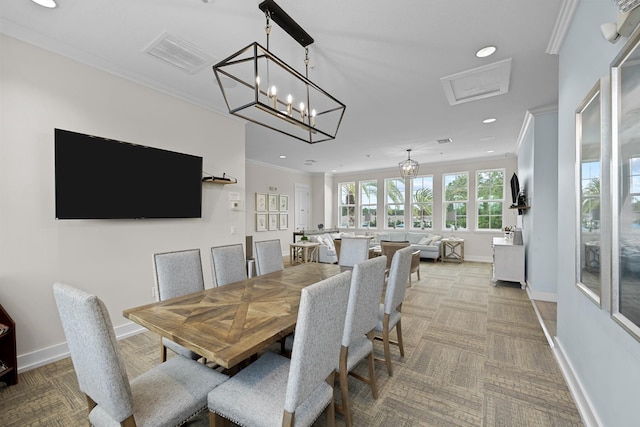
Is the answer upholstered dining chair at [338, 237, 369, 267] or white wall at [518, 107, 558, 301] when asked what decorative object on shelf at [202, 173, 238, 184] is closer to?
upholstered dining chair at [338, 237, 369, 267]

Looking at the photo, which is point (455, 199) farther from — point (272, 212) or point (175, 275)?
point (175, 275)

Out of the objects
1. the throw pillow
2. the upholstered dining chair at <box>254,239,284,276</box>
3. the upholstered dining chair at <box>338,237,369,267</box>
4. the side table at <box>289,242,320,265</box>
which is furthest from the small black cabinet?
the throw pillow

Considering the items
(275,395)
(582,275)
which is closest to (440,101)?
(582,275)

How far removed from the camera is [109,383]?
1037mm

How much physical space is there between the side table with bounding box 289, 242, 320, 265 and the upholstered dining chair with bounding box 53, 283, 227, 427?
5593mm

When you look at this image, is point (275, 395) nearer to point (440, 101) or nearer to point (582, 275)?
point (582, 275)

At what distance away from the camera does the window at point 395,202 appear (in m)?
8.76

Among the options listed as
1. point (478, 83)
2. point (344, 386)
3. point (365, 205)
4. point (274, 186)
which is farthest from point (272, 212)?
point (344, 386)

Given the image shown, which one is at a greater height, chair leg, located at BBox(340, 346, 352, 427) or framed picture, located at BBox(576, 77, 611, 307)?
framed picture, located at BBox(576, 77, 611, 307)

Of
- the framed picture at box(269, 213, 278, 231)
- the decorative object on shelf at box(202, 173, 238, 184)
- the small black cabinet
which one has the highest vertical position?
the decorative object on shelf at box(202, 173, 238, 184)

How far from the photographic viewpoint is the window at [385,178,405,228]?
8.76 m

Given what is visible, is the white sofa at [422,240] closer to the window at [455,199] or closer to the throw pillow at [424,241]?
the throw pillow at [424,241]

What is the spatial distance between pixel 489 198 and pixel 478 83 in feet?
17.2

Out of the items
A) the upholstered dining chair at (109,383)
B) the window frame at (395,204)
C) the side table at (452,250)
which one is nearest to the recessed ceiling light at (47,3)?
the upholstered dining chair at (109,383)
